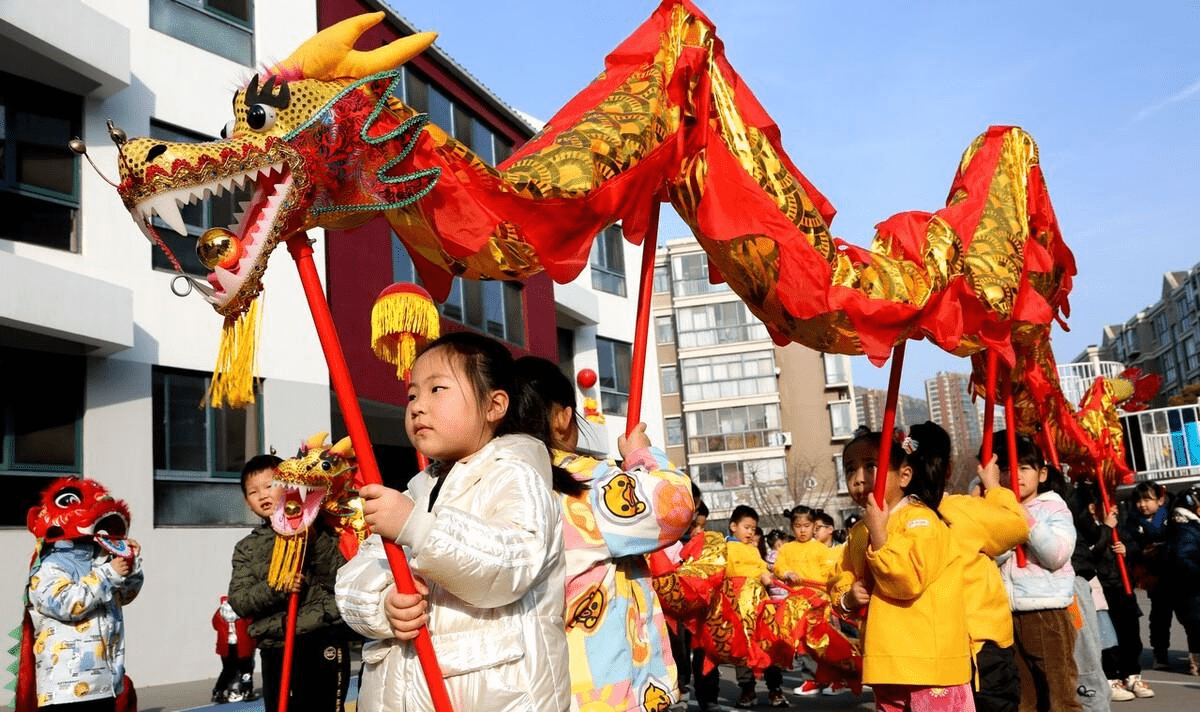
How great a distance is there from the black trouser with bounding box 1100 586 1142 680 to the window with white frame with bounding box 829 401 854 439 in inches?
1487

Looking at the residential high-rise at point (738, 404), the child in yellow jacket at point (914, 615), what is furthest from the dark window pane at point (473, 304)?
the residential high-rise at point (738, 404)

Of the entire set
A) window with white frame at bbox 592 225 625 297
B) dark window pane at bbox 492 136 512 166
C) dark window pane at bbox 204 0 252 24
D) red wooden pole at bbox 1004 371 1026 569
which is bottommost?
red wooden pole at bbox 1004 371 1026 569

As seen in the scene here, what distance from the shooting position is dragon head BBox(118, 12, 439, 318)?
2.31 meters

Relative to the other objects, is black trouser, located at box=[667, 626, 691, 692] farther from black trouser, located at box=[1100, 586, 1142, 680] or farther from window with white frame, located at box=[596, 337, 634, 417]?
window with white frame, located at box=[596, 337, 634, 417]

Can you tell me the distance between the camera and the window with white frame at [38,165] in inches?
416

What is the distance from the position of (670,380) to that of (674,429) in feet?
6.67

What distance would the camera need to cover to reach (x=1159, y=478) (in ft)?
71.1

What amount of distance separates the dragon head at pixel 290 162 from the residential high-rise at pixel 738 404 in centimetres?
4175

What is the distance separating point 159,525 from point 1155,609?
370 inches

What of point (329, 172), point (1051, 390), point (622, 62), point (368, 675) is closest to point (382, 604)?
point (368, 675)

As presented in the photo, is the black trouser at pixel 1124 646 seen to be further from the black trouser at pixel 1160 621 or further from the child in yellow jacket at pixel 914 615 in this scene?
the child in yellow jacket at pixel 914 615

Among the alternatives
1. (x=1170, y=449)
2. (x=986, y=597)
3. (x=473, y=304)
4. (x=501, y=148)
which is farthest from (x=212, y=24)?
(x=1170, y=449)

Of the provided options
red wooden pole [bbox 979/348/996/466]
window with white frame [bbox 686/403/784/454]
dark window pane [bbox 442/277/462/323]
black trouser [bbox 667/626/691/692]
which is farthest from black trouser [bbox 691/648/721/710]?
window with white frame [bbox 686/403/784/454]

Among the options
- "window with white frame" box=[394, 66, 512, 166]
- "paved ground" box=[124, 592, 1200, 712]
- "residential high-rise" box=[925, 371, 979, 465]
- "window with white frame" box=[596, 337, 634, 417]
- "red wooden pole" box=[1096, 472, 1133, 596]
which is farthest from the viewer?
"residential high-rise" box=[925, 371, 979, 465]
